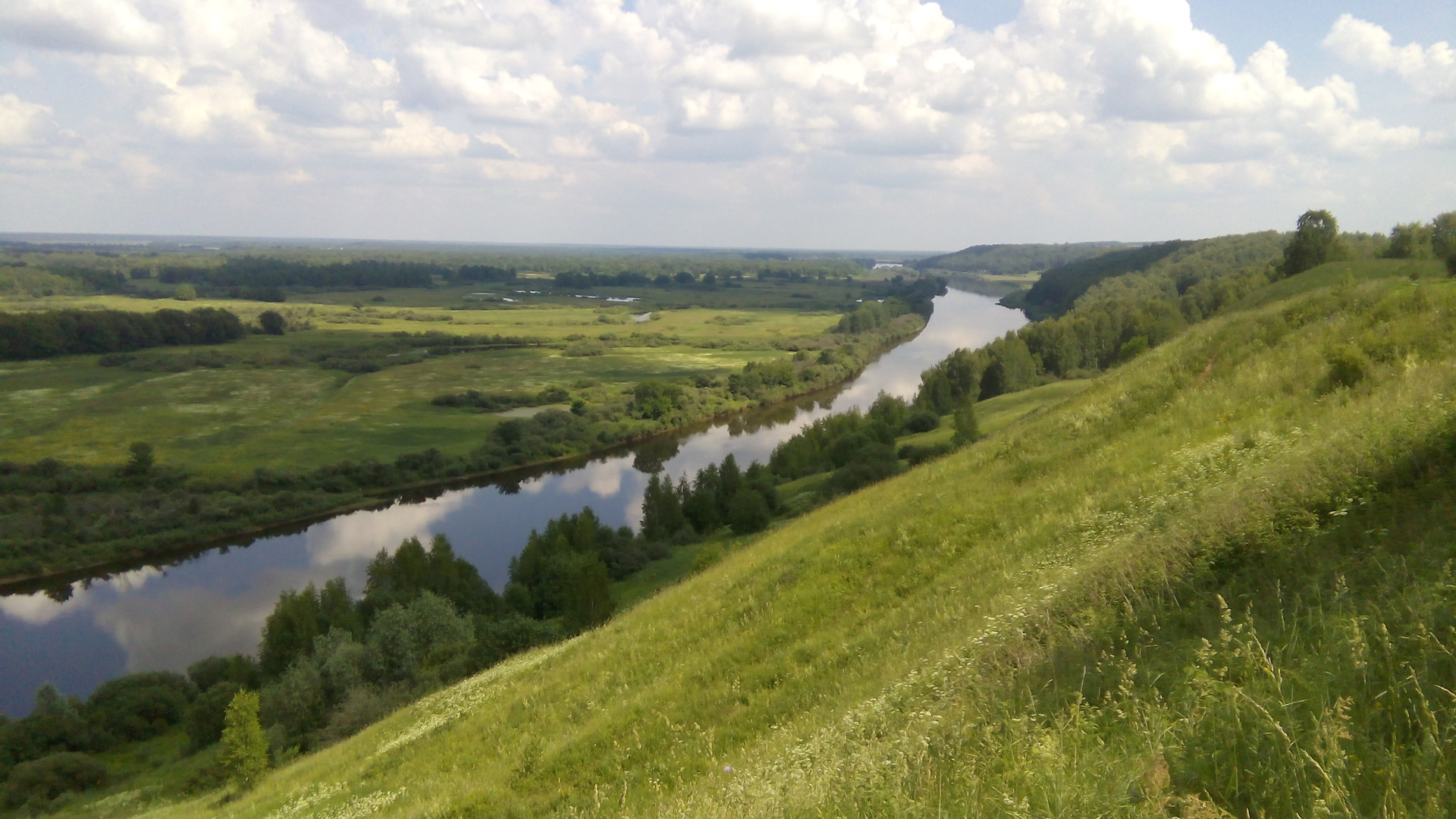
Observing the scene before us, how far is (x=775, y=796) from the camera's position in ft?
17.1

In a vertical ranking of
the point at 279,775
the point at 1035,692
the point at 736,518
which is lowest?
the point at 736,518

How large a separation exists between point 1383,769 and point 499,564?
53.2m

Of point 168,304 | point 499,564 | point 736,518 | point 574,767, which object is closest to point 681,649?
point 574,767

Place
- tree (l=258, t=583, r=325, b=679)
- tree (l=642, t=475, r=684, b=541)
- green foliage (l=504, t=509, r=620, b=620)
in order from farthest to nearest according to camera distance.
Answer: tree (l=642, t=475, r=684, b=541) < green foliage (l=504, t=509, r=620, b=620) < tree (l=258, t=583, r=325, b=679)

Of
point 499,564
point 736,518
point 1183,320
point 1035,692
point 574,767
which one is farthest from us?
point 1183,320

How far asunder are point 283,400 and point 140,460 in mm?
29240

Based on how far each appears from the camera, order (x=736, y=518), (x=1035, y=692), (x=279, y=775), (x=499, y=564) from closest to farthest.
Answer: (x=1035, y=692) < (x=279, y=775) < (x=736, y=518) < (x=499, y=564)

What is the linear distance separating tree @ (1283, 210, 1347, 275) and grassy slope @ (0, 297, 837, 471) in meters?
73.0

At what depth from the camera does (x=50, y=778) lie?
1093 inches

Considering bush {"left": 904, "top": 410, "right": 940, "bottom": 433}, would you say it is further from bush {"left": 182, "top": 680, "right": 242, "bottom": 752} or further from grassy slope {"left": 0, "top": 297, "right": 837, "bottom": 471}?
bush {"left": 182, "top": 680, "right": 242, "bottom": 752}

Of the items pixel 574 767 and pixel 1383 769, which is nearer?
pixel 1383 769

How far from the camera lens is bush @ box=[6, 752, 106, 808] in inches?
1062

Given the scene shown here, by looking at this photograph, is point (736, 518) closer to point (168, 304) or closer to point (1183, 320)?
point (1183, 320)

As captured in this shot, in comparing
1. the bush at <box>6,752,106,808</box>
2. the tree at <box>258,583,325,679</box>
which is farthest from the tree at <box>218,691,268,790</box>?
the tree at <box>258,583,325,679</box>
